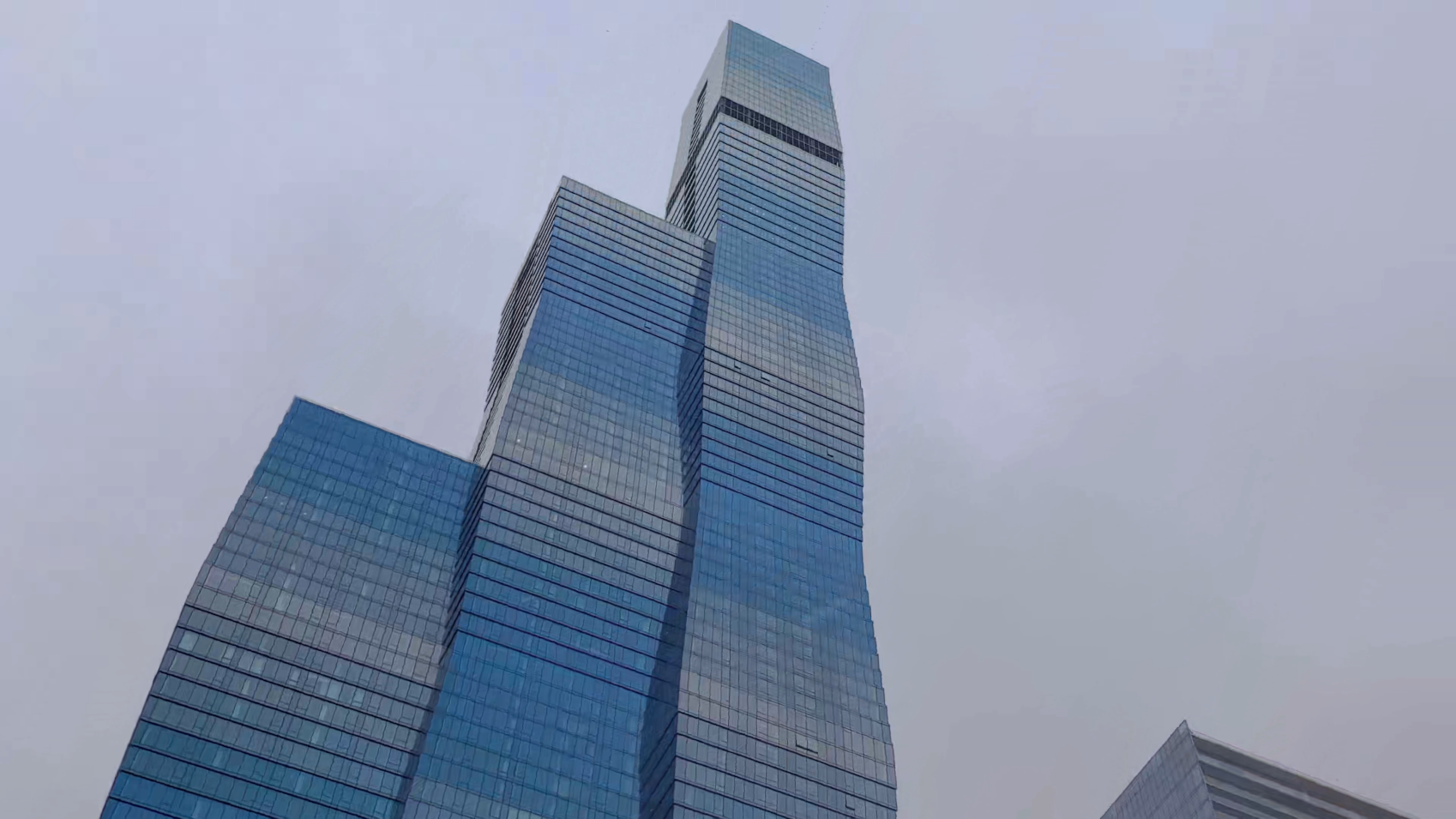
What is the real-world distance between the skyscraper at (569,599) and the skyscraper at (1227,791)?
31.5 m

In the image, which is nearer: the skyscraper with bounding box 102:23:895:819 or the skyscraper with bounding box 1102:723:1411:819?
the skyscraper with bounding box 102:23:895:819

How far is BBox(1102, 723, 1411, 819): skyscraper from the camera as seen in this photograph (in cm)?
13262

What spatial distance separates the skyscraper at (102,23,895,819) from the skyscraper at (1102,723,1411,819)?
31.5 meters

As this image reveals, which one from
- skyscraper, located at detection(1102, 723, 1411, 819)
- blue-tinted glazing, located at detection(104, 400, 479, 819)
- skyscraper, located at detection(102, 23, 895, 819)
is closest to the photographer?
blue-tinted glazing, located at detection(104, 400, 479, 819)

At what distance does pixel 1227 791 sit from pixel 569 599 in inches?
2741

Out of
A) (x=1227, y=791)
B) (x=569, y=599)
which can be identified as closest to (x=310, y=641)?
(x=569, y=599)

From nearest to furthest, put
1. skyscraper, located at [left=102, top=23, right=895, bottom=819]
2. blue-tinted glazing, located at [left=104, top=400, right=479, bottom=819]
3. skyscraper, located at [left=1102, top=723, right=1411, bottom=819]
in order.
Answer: blue-tinted glazing, located at [left=104, top=400, right=479, bottom=819]
skyscraper, located at [left=102, top=23, right=895, bottom=819]
skyscraper, located at [left=1102, top=723, right=1411, bottom=819]

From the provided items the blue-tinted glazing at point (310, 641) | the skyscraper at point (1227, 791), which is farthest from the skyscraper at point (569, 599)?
the skyscraper at point (1227, 791)

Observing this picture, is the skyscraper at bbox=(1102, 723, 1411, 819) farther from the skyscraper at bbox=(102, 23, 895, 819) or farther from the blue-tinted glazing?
the blue-tinted glazing

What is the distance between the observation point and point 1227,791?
133375 mm

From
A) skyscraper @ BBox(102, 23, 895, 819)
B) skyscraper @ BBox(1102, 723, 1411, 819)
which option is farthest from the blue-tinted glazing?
skyscraper @ BBox(1102, 723, 1411, 819)

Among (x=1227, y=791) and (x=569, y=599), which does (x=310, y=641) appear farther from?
(x=1227, y=791)

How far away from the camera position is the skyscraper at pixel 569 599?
374 ft

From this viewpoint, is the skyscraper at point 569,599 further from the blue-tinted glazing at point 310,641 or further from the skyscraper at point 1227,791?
the skyscraper at point 1227,791
